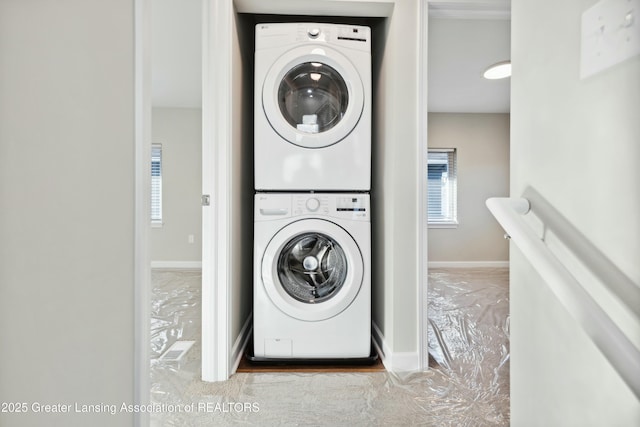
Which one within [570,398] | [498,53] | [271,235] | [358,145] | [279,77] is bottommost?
[570,398]

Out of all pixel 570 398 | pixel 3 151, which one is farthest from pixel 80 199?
pixel 570 398

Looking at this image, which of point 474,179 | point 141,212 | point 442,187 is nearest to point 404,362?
point 141,212

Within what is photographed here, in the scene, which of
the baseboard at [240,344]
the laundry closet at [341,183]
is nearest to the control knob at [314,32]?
the laundry closet at [341,183]

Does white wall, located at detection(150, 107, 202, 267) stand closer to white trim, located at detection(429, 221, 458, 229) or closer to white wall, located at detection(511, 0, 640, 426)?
white trim, located at detection(429, 221, 458, 229)

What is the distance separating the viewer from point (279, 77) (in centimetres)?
183

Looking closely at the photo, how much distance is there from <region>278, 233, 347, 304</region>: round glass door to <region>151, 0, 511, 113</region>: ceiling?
1417 millimetres

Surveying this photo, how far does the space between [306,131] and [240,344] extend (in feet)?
4.21

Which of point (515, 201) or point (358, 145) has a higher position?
point (358, 145)

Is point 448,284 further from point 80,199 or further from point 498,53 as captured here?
point 80,199

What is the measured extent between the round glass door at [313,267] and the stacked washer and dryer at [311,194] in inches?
1.6

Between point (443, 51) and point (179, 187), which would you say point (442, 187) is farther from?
point (179, 187)

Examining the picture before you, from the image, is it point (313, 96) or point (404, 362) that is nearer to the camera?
point (404, 362)

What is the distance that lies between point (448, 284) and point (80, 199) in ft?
13.0

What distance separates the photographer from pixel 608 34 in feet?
1.75
